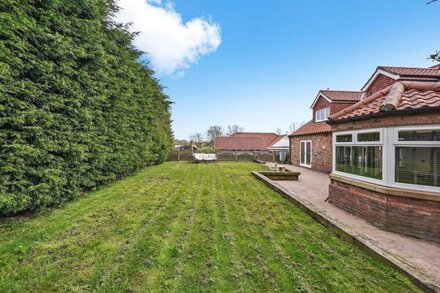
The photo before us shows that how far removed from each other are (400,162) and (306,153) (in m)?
14.0

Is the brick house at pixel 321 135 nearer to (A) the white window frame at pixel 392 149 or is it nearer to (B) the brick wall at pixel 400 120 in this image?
(B) the brick wall at pixel 400 120

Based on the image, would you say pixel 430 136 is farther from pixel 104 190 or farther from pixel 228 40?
pixel 228 40

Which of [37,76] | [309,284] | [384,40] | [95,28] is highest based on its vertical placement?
[384,40]

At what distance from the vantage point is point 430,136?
175 inches

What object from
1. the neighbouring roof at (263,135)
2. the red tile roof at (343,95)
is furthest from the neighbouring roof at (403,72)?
the neighbouring roof at (263,135)

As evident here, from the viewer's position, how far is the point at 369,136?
222 inches

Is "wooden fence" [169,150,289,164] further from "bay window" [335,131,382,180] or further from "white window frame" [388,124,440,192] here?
"white window frame" [388,124,440,192]

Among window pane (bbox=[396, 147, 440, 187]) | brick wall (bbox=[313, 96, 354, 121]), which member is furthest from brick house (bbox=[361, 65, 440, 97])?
window pane (bbox=[396, 147, 440, 187])

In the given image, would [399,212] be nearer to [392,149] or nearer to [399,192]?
[399,192]

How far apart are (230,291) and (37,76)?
5.76 metres

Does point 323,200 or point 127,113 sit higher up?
point 127,113

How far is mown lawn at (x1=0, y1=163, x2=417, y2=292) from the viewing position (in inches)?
113

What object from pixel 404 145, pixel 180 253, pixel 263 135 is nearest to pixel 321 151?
pixel 404 145

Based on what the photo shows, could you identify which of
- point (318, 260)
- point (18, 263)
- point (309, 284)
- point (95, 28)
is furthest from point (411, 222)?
point (95, 28)
